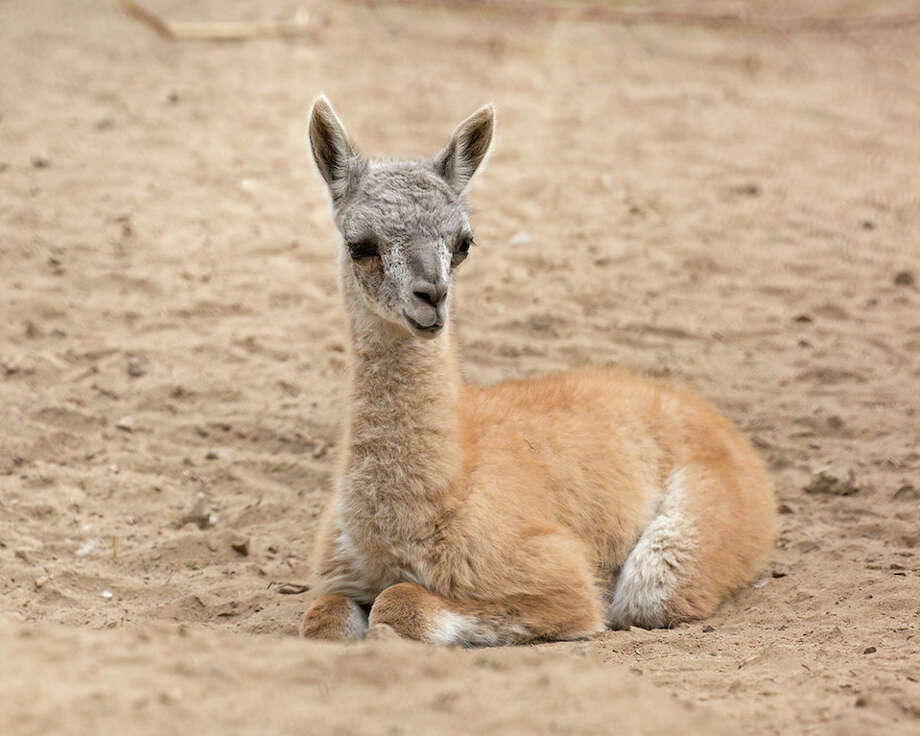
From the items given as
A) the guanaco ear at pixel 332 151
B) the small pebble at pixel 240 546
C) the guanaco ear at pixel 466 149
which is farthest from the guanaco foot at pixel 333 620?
the guanaco ear at pixel 466 149

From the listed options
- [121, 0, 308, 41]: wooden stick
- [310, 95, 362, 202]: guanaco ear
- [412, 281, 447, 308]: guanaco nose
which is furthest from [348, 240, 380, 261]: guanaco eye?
[121, 0, 308, 41]: wooden stick

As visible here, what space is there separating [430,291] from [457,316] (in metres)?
3.86

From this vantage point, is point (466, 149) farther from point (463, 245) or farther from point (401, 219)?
point (401, 219)

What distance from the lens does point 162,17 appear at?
1452 cm

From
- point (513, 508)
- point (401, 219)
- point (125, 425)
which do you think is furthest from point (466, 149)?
point (125, 425)

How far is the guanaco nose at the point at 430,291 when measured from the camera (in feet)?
18.0

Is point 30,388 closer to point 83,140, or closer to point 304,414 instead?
point 304,414

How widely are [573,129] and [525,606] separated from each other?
7929mm

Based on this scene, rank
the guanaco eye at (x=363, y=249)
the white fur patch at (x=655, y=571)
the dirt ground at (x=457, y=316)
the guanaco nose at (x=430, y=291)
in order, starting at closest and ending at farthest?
the dirt ground at (x=457, y=316)
the guanaco nose at (x=430, y=291)
the guanaco eye at (x=363, y=249)
the white fur patch at (x=655, y=571)

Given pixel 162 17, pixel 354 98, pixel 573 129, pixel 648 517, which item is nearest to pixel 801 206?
pixel 573 129

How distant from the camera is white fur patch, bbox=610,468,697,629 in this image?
619 centimetres

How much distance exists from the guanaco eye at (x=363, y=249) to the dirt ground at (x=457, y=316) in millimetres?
1780

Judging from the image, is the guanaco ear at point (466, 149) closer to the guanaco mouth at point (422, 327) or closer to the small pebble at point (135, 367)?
the guanaco mouth at point (422, 327)

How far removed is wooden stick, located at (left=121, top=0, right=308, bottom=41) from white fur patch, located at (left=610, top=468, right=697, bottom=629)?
9.50m
